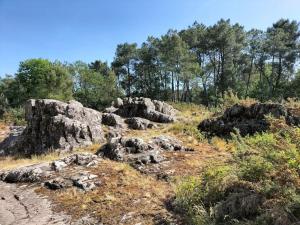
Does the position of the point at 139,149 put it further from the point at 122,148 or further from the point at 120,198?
the point at 120,198

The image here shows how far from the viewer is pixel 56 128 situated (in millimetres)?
21422

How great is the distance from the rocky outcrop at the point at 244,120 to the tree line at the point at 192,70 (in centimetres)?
3334

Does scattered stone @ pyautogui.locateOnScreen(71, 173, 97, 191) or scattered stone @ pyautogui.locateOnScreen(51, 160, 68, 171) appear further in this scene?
scattered stone @ pyautogui.locateOnScreen(51, 160, 68, 171)

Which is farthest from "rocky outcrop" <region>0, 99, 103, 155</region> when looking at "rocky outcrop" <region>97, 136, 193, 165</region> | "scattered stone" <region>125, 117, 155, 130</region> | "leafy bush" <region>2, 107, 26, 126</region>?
"leafy bush" <region>2, 107, 26, 126</region>

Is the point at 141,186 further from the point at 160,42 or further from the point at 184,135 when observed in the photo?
the point at 160,42

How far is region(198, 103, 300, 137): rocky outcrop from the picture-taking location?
17422 mm

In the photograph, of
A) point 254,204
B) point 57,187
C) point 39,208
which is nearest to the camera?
point 254,204

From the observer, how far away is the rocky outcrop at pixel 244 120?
17.4 m

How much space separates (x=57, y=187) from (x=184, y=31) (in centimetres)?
6117

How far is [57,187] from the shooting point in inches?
493

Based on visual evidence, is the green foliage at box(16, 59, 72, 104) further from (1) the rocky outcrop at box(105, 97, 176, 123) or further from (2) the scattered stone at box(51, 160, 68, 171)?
(2) the scattered stone at box(51, 160, 68, 171)

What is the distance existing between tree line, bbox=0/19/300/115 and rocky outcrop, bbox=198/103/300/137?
109 feet

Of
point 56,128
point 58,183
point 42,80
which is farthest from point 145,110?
point 42,80

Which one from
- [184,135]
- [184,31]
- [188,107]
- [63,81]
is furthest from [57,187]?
[184,31]
